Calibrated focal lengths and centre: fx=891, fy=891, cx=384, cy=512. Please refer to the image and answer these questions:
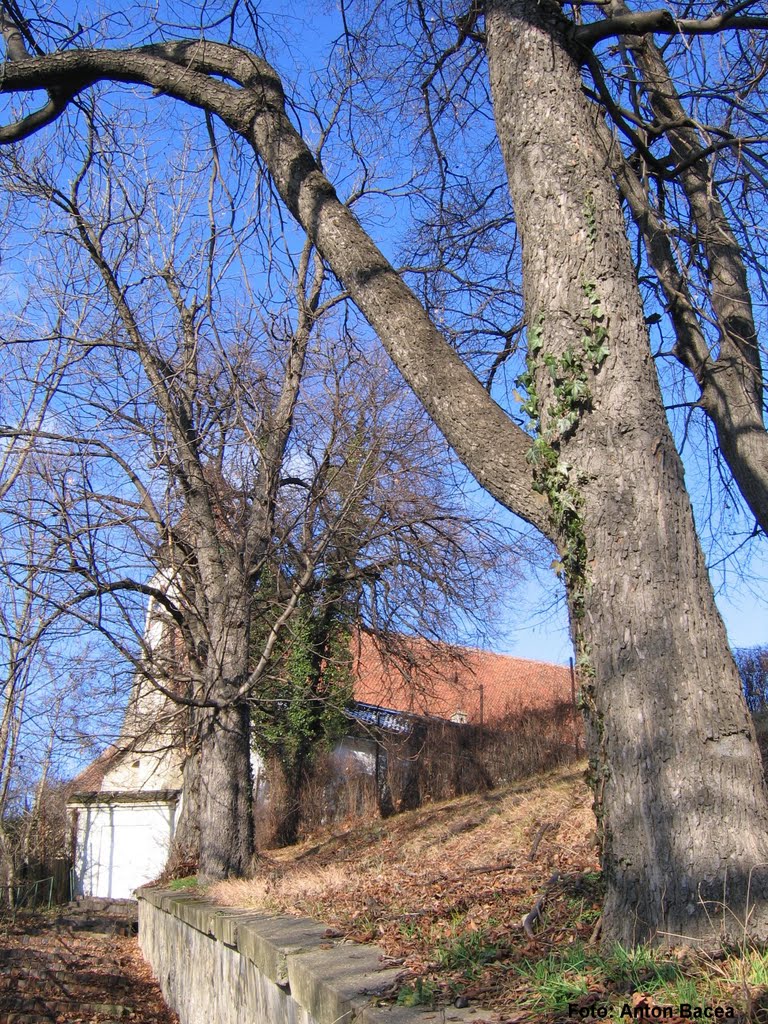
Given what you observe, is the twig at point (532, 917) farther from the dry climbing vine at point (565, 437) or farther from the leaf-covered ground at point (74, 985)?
the leaf-covered ground at point (74, 985)

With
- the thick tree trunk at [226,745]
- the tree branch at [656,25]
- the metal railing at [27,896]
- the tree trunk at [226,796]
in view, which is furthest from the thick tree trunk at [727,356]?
the metal railing at [27,896]

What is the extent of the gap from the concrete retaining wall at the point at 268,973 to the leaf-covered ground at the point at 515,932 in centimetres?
14

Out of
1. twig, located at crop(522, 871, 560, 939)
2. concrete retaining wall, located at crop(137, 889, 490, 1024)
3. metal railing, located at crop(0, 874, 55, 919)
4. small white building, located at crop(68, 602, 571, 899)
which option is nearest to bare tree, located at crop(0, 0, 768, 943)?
twig, located at crop(522, 871, 560, 939)

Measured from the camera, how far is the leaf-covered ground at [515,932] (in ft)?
7.97

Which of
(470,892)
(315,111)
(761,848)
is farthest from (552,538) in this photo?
(315,111)

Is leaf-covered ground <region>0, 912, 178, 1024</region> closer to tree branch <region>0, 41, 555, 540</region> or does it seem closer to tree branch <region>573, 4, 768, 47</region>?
tree branch <region>0, 41, 555, 540</region>

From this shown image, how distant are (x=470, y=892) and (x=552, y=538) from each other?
229cm

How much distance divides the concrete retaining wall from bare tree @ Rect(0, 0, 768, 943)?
2.72 feet

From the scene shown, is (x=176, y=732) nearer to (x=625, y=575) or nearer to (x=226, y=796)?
(x=226, y=796)

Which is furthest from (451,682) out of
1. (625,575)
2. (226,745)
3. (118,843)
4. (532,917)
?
(118,843)

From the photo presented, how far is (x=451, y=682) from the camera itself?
633 inches

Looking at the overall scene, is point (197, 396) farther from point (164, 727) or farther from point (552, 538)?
point (552, 538)

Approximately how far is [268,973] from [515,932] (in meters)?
1.39

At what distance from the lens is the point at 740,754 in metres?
2.91
